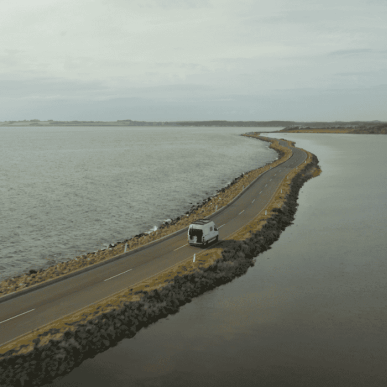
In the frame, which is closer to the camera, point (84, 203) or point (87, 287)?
point (87, 287)

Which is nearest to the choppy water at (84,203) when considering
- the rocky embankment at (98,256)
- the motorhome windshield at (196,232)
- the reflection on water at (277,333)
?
the rocky embankment at (98,256)

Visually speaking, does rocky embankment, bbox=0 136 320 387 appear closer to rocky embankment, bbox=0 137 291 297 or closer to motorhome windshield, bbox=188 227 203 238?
motorhome windshield, bbox=188 227 203 238

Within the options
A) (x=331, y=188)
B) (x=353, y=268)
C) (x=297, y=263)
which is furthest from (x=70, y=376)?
(x=331, y=188)

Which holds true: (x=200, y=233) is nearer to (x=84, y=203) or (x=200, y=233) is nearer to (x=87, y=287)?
(x=87, y=287)

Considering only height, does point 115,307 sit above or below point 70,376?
above

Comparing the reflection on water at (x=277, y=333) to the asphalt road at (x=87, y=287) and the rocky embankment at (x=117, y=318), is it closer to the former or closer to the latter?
the rocky embankment at (x=117, y=318)

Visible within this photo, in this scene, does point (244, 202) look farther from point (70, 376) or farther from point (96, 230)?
point (70, 376)

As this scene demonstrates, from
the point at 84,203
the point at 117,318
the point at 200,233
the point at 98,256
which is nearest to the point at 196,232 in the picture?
the point at 200,233
